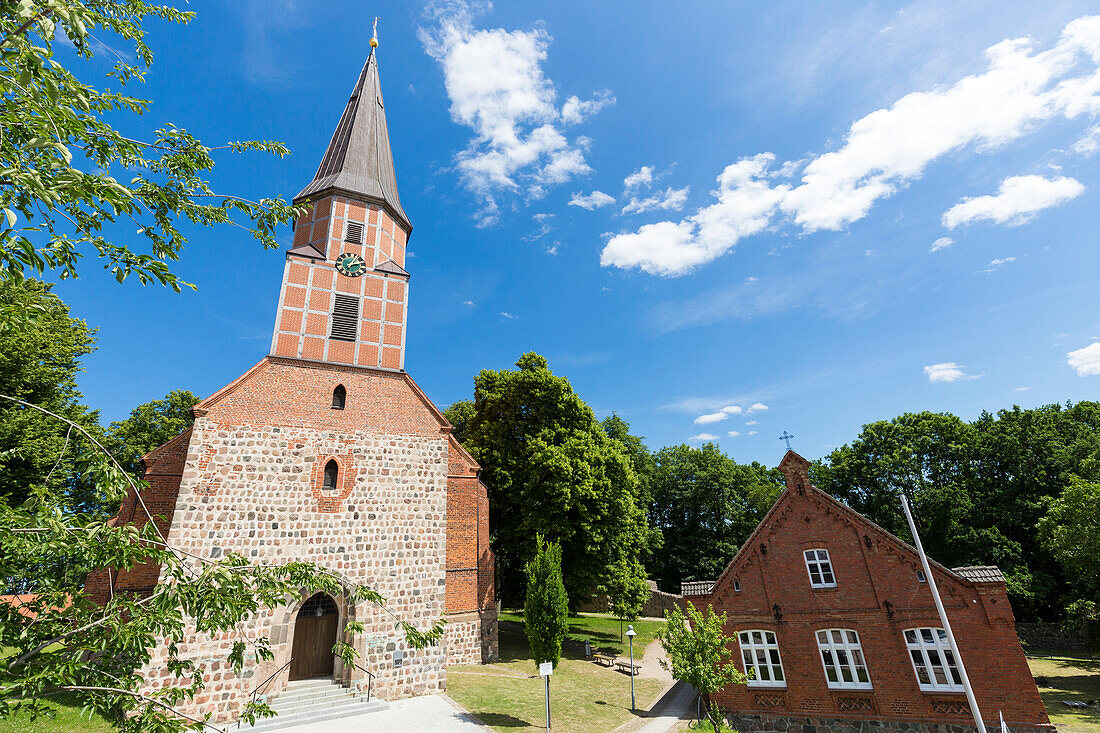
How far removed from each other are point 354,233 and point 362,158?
3880mm

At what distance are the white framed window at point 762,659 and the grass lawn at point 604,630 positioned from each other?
7.65 metres

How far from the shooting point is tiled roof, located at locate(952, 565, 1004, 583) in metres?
13.0

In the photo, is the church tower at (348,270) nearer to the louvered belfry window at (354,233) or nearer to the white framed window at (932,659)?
the louvered belfry window at (354,233)

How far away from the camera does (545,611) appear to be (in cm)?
1549

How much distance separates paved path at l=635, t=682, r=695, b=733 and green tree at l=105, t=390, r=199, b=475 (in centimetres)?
2653

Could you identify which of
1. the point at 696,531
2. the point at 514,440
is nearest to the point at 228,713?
the point at 514,440

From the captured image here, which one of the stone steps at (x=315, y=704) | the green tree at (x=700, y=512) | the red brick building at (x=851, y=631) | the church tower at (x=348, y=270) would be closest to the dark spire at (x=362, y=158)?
the church tower at (x=348, y=270)

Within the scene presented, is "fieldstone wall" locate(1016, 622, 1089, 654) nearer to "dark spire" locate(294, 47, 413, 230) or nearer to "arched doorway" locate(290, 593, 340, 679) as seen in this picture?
"arched doorway" locate(290, 593, 340, 679)

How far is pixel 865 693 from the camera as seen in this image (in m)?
13.8

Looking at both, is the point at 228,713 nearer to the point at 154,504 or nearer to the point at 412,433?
the point at 154,504

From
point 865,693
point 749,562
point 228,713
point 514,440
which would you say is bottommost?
point 865,693

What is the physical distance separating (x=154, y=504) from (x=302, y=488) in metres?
4.67

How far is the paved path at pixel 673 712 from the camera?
14.2 metres

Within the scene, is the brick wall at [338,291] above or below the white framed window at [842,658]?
above
